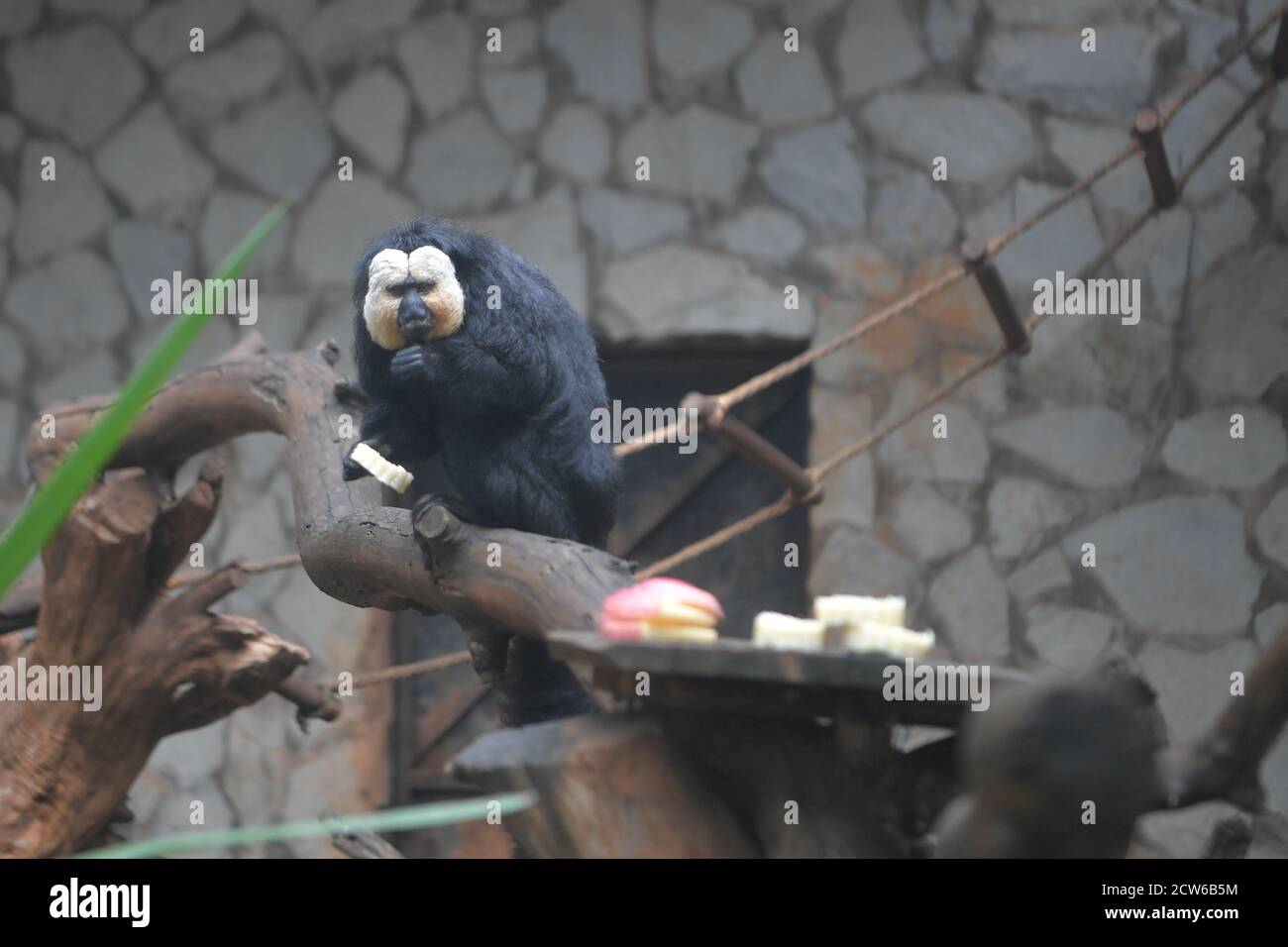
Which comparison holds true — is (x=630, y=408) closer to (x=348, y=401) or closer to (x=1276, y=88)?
(x=348, y=401)

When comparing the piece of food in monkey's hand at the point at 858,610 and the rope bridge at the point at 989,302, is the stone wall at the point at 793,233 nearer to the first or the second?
the rope bridge at the point at 989,302

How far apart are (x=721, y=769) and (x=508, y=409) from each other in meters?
1.09

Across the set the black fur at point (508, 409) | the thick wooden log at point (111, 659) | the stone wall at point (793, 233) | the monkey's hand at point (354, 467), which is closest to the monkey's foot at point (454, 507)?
the black fur at point (508, 409)

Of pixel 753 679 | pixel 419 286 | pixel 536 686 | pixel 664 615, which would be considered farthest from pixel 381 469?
pixel 753 679

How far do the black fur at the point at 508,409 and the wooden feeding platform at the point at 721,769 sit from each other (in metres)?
0.89

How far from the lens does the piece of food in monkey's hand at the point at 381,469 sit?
3.14 metres

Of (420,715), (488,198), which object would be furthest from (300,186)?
(420,715)

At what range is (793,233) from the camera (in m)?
5.60

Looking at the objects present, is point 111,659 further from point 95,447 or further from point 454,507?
point 95,447

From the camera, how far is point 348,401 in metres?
3.83

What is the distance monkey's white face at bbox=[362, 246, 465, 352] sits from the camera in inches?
119

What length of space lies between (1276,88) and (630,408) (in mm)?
2575

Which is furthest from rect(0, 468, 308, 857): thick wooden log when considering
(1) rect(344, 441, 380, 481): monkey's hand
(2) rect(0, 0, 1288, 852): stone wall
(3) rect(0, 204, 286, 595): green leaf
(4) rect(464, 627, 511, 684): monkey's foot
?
(3) rect(0, 204, 286, 595): green leaf

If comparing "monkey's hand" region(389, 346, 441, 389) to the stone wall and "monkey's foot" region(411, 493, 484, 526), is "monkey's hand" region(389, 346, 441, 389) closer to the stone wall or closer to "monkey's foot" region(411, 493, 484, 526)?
"monkey's foot" region(411, 493, 484, 526)
